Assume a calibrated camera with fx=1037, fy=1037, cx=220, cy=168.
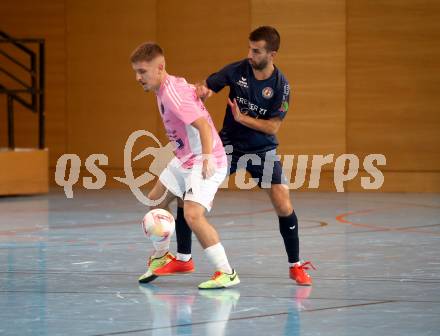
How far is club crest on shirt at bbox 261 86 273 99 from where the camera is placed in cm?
606

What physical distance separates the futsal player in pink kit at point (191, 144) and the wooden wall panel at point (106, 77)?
8037mm

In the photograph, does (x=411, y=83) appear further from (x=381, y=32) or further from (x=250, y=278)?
(x=250, y=278)

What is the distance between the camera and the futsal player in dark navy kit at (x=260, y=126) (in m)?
5.97

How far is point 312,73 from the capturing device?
13125 mm

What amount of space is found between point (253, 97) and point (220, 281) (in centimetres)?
113

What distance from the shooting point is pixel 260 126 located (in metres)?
5.98

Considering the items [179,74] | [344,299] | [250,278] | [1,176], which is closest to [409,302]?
[344,299]

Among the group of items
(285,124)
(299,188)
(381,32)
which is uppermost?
(381,32)

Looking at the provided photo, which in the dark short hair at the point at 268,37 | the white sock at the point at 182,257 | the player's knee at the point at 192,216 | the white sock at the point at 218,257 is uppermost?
the dark short hair at the point at 268,37

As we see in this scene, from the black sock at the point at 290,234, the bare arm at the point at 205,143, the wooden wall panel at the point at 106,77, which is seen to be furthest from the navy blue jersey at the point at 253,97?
the wooden wall panel at the point at 106,77

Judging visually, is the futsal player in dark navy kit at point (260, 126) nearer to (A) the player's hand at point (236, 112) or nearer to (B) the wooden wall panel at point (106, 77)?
(A) the player's hand at point (236, 112)

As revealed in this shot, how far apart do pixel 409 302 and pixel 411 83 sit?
787 cm

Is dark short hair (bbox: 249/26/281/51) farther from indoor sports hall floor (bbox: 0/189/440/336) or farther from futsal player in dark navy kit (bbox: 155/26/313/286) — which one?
indoor sports hall floor (bbox: 0/189/440/336)

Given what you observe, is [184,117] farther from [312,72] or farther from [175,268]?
[312,72]
